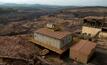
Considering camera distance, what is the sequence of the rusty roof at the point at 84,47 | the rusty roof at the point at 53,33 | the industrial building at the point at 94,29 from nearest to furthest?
the rusty roof at the point at 84,47
the rusty roof at the point at 53,33
the industrial building at the point at 94,29

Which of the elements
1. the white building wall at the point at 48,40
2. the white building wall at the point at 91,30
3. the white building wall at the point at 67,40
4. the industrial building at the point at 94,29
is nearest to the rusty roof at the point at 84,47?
the white building wall at the point at 67,40

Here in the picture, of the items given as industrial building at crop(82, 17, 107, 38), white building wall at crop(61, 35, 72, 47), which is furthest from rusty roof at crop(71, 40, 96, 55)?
industrial building at crop(82, 17, 107, 38)

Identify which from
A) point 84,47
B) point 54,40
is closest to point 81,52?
point 84,47

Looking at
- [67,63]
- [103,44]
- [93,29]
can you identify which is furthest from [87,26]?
[67,63]

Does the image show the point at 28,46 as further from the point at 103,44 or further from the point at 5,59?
the point at 103,44

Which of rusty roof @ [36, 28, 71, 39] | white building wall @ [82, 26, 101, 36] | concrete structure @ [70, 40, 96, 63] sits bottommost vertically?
concrete structure @ [70, 40, 96, 63]

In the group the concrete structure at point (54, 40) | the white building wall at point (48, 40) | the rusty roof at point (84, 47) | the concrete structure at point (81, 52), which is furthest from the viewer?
the white building wall at point (48, 40)

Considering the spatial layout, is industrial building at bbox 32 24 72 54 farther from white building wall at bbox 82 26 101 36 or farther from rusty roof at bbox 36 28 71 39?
white building wall at bbox 82 26 101 36

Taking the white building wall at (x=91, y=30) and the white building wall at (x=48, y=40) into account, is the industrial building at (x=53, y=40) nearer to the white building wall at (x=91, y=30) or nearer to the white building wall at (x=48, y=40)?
the white building wall at (x=48, y=40)
